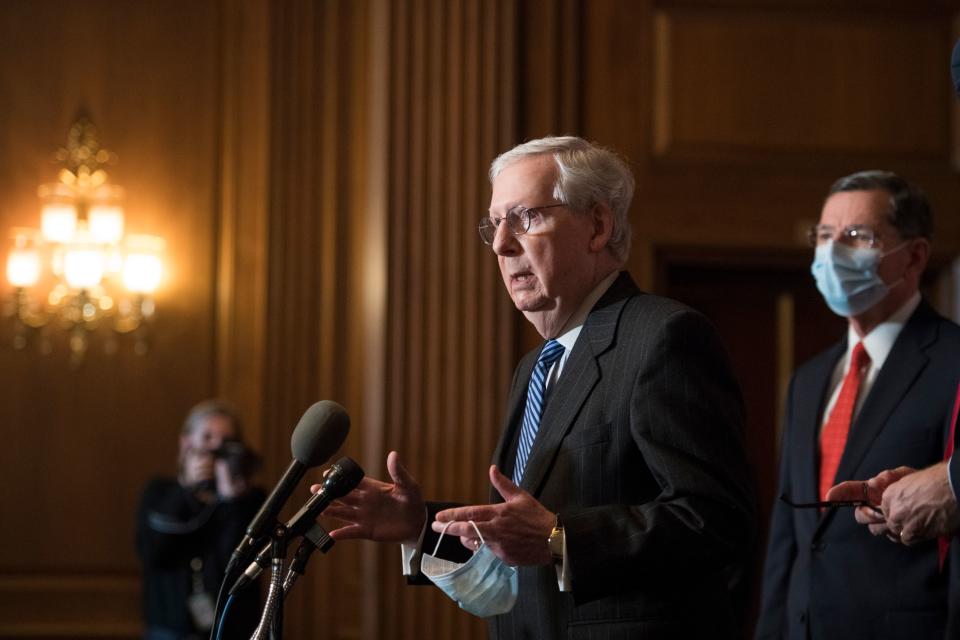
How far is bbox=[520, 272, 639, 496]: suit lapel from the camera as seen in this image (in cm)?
231

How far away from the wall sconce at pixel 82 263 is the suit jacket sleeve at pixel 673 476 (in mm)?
4109

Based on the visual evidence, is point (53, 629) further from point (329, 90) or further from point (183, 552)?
point (329, 90)

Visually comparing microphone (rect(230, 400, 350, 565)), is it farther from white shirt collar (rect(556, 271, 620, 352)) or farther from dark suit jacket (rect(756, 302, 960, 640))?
dark suit jacket (rect(756, 302, 960, 640))

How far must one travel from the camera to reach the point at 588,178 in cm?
248

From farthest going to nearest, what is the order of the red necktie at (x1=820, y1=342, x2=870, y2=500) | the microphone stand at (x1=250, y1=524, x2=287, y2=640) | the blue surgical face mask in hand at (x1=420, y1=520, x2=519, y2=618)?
the red necktie at (x1=820, y1=342, x2=870, y2=500) < the blue surgical face mask in hand at (x1=420, y1=520, x2=519, y2=618) < the microphone stand at (x1=250, y1=524, x2=287, y2=640)

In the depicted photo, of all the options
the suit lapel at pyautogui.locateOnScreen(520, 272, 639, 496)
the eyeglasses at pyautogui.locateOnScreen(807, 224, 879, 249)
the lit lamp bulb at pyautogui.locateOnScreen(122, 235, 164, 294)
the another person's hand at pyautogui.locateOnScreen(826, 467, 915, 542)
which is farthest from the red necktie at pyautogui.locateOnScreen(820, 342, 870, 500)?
the lit lamp bulb at pyautogui.locateOnScreen(122, 235, 164, 294)

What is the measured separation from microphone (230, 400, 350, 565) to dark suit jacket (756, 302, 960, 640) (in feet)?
4.87

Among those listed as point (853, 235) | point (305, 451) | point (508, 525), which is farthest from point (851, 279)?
point (305, 451)

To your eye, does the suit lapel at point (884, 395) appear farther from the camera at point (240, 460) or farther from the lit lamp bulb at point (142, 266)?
the lit lamp bulb at point (142, 266)

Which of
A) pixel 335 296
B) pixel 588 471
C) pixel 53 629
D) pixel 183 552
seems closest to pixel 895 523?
pixel 588 471

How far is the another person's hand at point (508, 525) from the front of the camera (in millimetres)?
1917

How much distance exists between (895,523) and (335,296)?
3898mm

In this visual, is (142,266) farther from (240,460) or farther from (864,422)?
(864,422)

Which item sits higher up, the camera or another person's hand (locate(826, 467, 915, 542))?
another person's hand (locate(826, 467, 915, 542))
